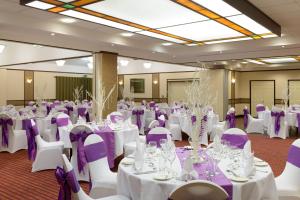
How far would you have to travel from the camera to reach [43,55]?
13578mm

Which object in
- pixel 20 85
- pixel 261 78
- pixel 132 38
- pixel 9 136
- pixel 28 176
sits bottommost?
pixel 28 176

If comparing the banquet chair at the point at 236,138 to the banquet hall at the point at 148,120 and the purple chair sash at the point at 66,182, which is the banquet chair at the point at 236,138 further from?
the purple chair sash at the point at 66,182

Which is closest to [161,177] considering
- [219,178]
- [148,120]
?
[219,178]

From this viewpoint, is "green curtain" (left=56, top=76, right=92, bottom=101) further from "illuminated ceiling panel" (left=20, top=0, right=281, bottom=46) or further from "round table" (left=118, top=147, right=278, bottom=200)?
"round table" (left=118, top=147, right=278, bottom=200)

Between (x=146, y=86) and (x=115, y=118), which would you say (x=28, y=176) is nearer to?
(x=115, y=118)

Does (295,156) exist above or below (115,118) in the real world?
below

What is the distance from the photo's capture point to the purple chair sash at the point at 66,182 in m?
2.50

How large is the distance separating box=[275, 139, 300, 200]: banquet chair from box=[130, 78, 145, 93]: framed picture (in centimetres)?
1591

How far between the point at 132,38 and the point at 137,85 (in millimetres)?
10031

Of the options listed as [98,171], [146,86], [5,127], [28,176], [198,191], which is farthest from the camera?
[146,86]

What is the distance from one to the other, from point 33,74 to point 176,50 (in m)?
8.82

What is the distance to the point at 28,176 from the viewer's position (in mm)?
5449

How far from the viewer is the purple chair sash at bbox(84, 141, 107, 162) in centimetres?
362

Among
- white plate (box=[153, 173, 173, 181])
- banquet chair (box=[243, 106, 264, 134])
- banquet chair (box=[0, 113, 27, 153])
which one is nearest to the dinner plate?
white plate (box=[153, 173, 173, 181])
